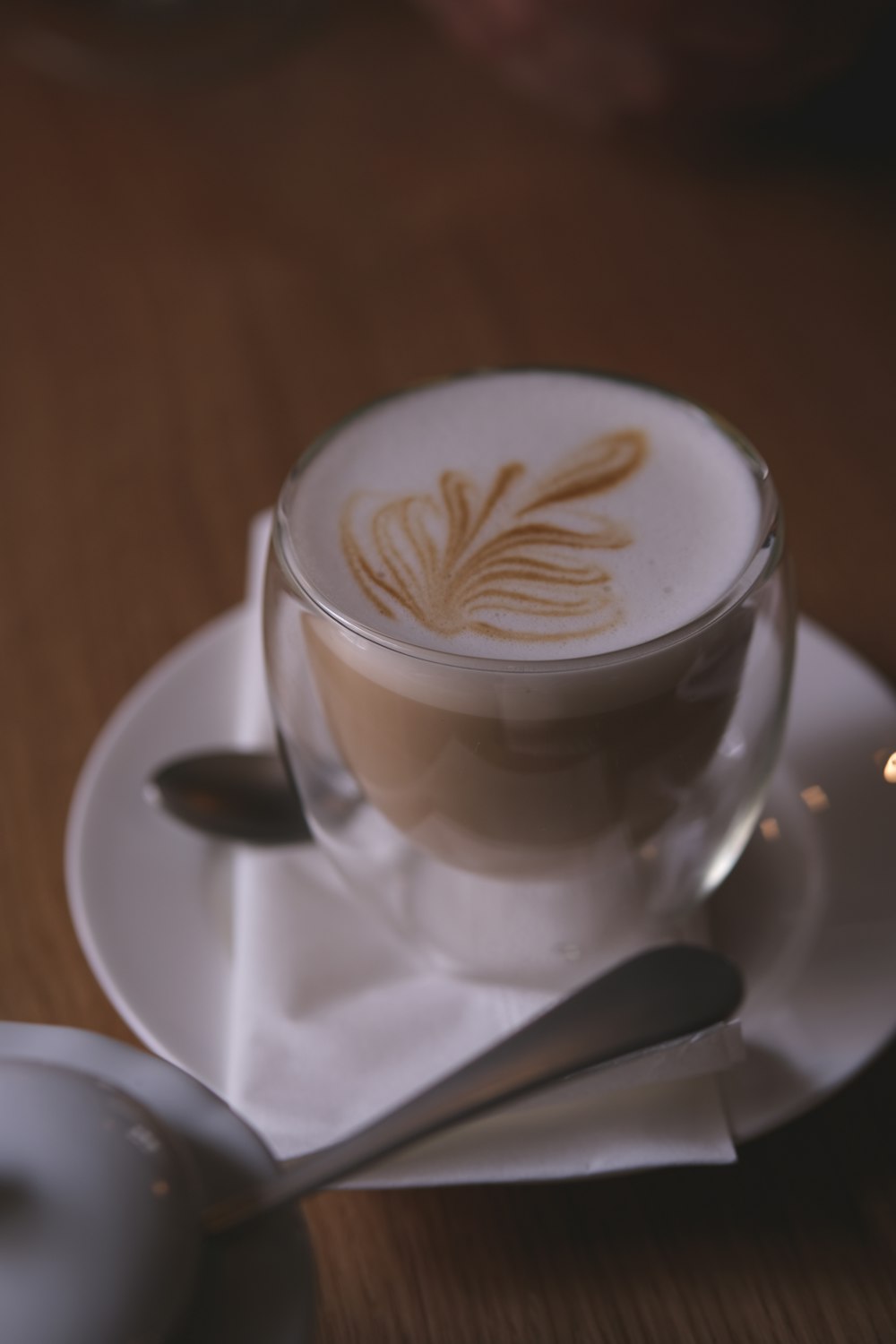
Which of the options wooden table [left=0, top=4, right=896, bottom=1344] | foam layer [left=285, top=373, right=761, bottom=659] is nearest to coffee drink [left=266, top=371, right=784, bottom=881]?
foam layer [left=285, top=373, right=761, bottom=659]

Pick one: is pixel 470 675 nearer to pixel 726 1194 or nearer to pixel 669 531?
pixel 669 531

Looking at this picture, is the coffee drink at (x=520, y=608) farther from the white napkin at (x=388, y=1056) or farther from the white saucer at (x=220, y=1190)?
the white saucer at (x=220, y=1190)

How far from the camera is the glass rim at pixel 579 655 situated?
18.0 inches

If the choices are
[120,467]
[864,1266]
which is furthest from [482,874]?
[120,467]

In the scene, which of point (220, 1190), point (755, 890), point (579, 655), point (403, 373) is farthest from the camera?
point (403, 373)

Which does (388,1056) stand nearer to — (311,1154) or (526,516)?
(311,1154)

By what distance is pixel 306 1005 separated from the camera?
53 centimetres

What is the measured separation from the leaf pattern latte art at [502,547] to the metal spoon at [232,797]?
16cm

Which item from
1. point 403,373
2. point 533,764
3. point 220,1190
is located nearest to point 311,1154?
point 220,1190

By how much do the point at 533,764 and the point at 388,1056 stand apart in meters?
0.14

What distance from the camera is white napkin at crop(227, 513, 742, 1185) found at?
456mm

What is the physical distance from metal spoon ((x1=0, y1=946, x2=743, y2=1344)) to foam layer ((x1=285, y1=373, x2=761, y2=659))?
0.14 meters

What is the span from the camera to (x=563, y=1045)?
0.46 m

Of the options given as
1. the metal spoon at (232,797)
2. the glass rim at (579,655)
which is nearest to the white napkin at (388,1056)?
the metal spoon at (232,797)
